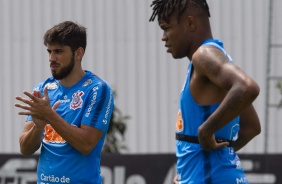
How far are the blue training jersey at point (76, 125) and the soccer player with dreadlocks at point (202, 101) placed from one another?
3.01 feet

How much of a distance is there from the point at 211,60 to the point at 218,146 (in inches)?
17.3

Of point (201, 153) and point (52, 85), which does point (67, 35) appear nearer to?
point (52, 85)

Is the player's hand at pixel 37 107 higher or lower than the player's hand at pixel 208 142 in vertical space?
higher

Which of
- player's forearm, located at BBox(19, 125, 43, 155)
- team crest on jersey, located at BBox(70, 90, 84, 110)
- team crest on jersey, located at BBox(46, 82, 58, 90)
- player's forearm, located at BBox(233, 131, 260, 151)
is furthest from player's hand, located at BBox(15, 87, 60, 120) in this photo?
player's forearm, located at BBox(233, 131, 260, 151)

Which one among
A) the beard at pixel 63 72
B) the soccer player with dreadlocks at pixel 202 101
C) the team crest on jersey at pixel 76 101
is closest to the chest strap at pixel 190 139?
the soccer player with dreadlocks at pixel 202 101

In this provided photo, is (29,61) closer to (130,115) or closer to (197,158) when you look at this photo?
(130,115)

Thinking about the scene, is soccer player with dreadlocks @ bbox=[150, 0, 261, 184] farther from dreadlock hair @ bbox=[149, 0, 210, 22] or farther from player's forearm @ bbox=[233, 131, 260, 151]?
player's forearm @ bbox=[233, 131, 260, 151]

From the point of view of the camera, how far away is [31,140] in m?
5.47

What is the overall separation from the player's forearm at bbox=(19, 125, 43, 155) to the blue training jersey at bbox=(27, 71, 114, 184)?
75 mm

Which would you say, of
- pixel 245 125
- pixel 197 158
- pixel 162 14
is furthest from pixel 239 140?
pixel 162 14

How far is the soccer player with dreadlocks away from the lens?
14.2ft

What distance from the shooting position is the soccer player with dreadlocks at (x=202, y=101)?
4.34 meters

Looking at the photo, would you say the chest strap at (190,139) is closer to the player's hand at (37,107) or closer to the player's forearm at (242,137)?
the player's forearm at (242,137)

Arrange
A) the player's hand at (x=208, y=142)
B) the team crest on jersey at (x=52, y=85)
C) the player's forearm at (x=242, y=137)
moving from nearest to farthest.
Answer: the player's hand at (x=208, y=142)
the player's forearm at (x=242, y=137)
the team crest on jersey at (x=52, y=85)
